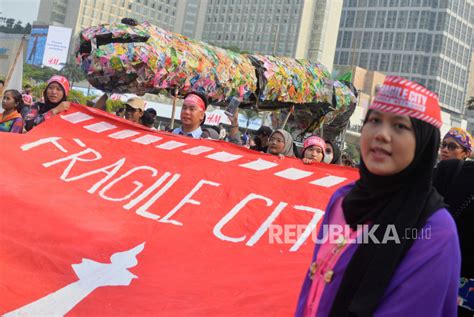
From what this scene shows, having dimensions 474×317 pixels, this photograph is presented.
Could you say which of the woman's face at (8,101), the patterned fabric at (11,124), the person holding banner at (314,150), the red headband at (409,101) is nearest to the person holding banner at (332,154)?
the person holding banner at (314,150)

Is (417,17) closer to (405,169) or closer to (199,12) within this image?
(199,12)

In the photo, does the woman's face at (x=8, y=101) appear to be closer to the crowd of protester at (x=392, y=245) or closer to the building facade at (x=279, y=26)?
the crowd of protester at (x=392, y=245)

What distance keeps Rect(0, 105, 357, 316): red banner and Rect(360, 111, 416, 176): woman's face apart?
1.53 m

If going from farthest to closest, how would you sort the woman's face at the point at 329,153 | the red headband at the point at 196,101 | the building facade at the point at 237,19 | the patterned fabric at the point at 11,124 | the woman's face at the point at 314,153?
the building facade at the point at 237,19, the woman's face at the point at 329,153, the patterned fabric at the point at 11,124, the red headband at the point at 196,101, the woman's face at the point at 314,153

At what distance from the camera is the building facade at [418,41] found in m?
88.6

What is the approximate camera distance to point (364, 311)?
144 centimetres

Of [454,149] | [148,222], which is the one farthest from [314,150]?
[148,222]

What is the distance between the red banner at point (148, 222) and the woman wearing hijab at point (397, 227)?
1402 mm

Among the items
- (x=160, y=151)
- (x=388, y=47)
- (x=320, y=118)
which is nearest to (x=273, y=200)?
(x=160, y=151)

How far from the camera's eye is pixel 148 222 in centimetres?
390

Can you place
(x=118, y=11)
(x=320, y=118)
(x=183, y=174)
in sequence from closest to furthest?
1. (x=183, y=174)
2. (x=320, y=118)
3. (x=118, y=11)

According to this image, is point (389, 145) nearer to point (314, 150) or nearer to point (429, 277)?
point (429, 277)

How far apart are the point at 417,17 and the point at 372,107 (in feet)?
313

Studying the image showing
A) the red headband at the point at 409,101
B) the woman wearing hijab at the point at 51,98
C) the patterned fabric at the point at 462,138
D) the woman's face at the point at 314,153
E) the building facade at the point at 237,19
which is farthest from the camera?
the building facade at the point at 237,19
